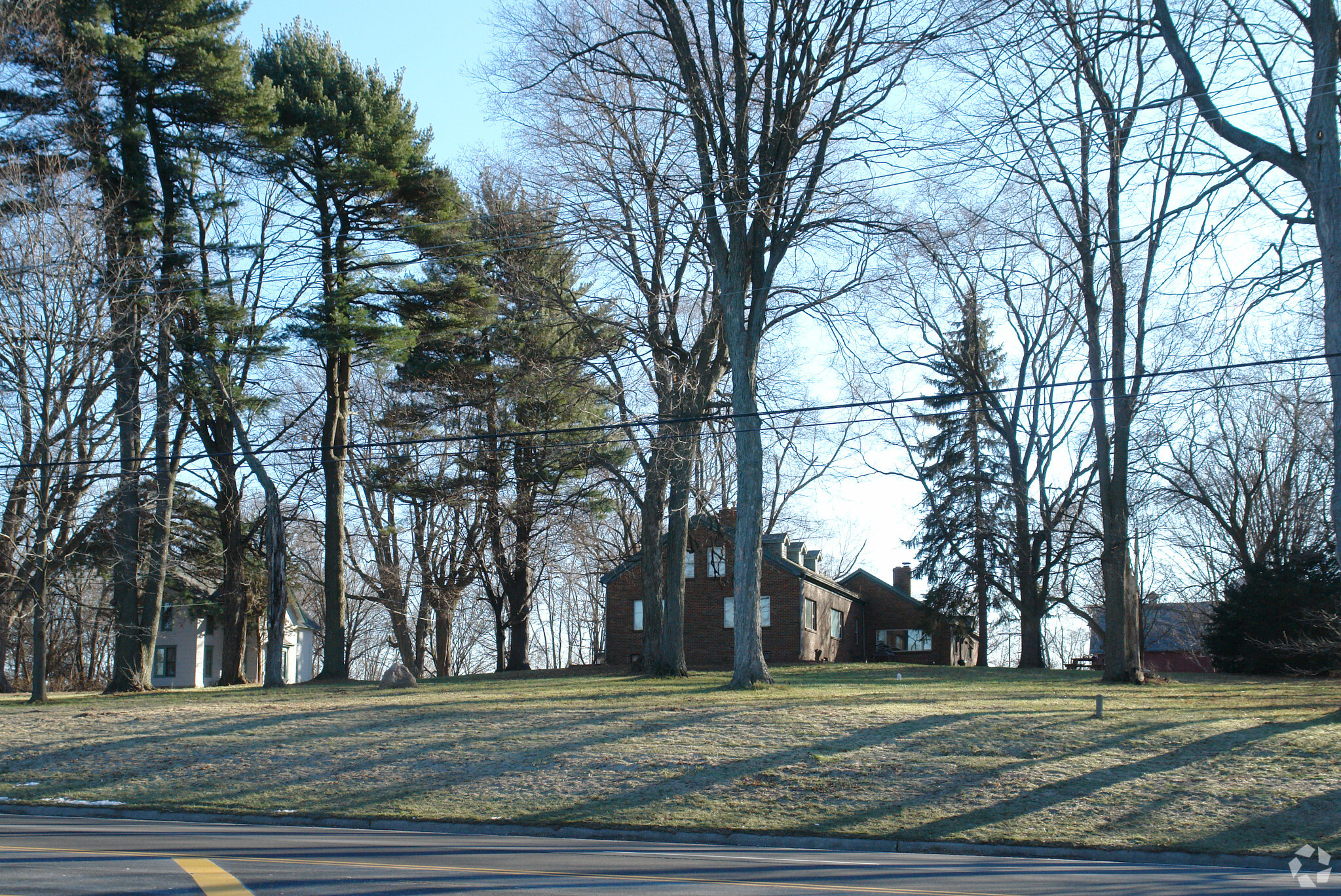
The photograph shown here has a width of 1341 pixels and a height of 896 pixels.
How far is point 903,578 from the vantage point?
5388 centimetres

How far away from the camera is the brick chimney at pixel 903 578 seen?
53.4m

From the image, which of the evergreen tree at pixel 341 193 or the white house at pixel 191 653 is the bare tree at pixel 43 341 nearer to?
the evergreen tree at pixel 341 193

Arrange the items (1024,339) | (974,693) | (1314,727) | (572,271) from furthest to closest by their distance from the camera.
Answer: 1. (1024,339)
2. (572,271)
3. (974,693)
4. (1314,727)

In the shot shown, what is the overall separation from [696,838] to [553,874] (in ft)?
12.1

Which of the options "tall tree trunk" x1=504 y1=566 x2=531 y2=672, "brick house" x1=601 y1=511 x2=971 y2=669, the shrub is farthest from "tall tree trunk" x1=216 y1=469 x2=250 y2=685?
the shrub

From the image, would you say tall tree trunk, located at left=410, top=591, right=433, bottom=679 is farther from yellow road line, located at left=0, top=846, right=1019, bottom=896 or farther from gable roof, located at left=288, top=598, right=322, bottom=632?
yellow road line, located at left=0, top=846, right=1019, bottom=896

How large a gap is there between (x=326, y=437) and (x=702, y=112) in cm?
1555

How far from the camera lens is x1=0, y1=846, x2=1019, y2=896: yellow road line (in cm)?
780

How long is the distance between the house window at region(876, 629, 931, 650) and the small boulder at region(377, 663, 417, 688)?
30.3 meters

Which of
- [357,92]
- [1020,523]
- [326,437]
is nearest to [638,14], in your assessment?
[357,92]

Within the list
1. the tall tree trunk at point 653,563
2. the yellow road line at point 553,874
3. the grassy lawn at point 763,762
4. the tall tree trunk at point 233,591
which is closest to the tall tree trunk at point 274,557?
the tall tree trunk at point 233,591

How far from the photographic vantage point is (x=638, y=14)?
74.5ft

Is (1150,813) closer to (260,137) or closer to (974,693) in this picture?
(974,693)

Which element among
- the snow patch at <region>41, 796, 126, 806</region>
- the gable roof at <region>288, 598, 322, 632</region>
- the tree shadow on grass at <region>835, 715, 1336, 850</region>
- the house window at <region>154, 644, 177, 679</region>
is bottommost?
the house window at <region>154, 644, 177, 679</region>
